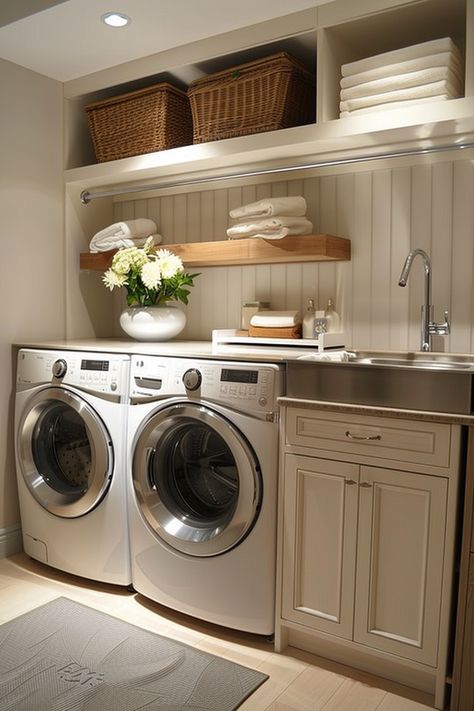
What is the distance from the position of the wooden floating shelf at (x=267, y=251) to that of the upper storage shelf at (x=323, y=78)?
312 mm

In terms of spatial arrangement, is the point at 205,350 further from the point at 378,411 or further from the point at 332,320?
the point at 378,411

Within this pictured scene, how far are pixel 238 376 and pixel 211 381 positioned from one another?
113 mm

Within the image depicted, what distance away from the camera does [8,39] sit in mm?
2617

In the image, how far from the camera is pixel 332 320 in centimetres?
Result: 266

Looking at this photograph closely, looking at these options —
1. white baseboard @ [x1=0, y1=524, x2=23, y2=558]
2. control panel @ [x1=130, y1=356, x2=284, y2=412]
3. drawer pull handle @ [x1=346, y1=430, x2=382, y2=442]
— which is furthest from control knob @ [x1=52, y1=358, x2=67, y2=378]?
drawer pull handle @ [x1=346, y1=430, x2=382, y2=442]

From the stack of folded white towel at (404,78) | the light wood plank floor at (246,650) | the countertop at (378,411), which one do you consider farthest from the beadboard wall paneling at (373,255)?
the light wood plank floor at (246,650)

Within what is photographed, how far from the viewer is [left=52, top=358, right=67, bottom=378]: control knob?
8.77ft

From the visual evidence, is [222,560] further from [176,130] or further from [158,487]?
[176,130]

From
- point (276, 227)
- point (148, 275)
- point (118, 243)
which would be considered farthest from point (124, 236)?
point (276, 227)

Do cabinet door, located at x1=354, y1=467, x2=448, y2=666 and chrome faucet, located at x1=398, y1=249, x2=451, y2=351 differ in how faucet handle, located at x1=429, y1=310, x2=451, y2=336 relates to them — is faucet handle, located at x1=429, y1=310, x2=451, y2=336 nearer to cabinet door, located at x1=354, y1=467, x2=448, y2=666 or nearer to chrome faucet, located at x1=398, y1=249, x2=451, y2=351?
chrome faucet, located at x1=398, y1=249, x2=451, y2=351

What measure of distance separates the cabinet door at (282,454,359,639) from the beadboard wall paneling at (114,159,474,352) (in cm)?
75

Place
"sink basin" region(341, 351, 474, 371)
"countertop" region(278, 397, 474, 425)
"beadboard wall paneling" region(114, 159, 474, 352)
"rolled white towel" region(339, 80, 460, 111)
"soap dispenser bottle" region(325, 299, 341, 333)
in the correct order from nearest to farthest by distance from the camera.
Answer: "countertop" region(278, 397, 474, 425), "rolled white towel" region(339, 80, 460, 111), "sink basin" region(341, 351, 474, 371), "beadboard wall paneling" region(114, 159, 474, 352), "soap dispenser bottle" region(325, 299, 341, 333)

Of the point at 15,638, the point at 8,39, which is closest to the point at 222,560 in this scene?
the point at 15,638

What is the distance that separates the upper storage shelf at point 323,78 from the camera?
214cm
